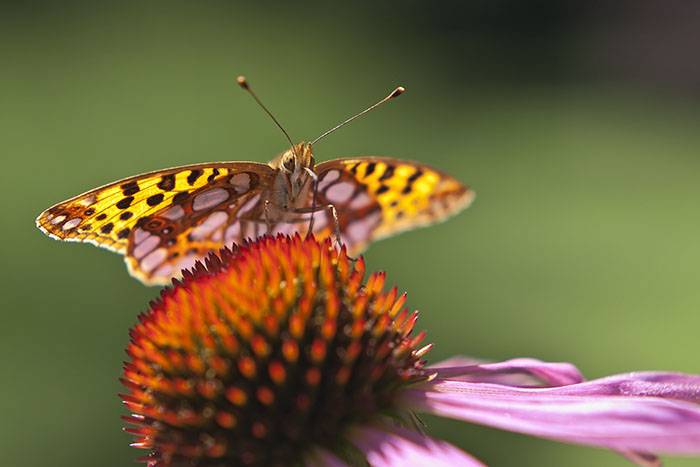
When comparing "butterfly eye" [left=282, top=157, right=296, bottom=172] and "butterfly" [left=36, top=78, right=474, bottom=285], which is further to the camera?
"butterfly eye" [left=282, top=157, right=296, bottom=172]

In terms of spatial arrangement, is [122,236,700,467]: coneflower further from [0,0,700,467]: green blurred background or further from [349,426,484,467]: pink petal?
[0,0,700,467]: green blurred background

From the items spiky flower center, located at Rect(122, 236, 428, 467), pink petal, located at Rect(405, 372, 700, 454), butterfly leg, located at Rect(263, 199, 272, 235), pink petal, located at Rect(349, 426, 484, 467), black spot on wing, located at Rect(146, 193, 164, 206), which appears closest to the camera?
pink petal, located at Rect(405, 372, 700, 454)

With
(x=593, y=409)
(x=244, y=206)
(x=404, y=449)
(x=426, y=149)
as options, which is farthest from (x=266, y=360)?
(x=426, y=149)

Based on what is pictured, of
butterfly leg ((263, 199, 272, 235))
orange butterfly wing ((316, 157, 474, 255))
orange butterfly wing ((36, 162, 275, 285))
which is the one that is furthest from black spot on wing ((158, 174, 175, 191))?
orange butterfly wing ((316, 157, 474, 255))

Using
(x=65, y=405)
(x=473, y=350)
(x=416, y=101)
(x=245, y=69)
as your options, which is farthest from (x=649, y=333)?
(x=245, y=69)

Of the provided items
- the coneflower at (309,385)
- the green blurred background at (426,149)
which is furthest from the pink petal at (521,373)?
the green blurred background at (426,149)

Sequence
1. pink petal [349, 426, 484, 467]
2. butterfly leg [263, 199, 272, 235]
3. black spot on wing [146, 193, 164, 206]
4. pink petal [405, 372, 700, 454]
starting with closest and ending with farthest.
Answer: pink petal [405, 372, 700, 454], pink petal [349, 426, 484, 467], black spot on wing [146, 193, 164, 206], butterfly leg [263, 199, 272, 235]

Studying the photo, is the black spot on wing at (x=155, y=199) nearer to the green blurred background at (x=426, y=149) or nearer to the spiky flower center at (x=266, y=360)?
the spiky flower center at (x=266, y=360)

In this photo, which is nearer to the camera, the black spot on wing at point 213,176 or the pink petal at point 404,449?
the pink petal at point 404,449
